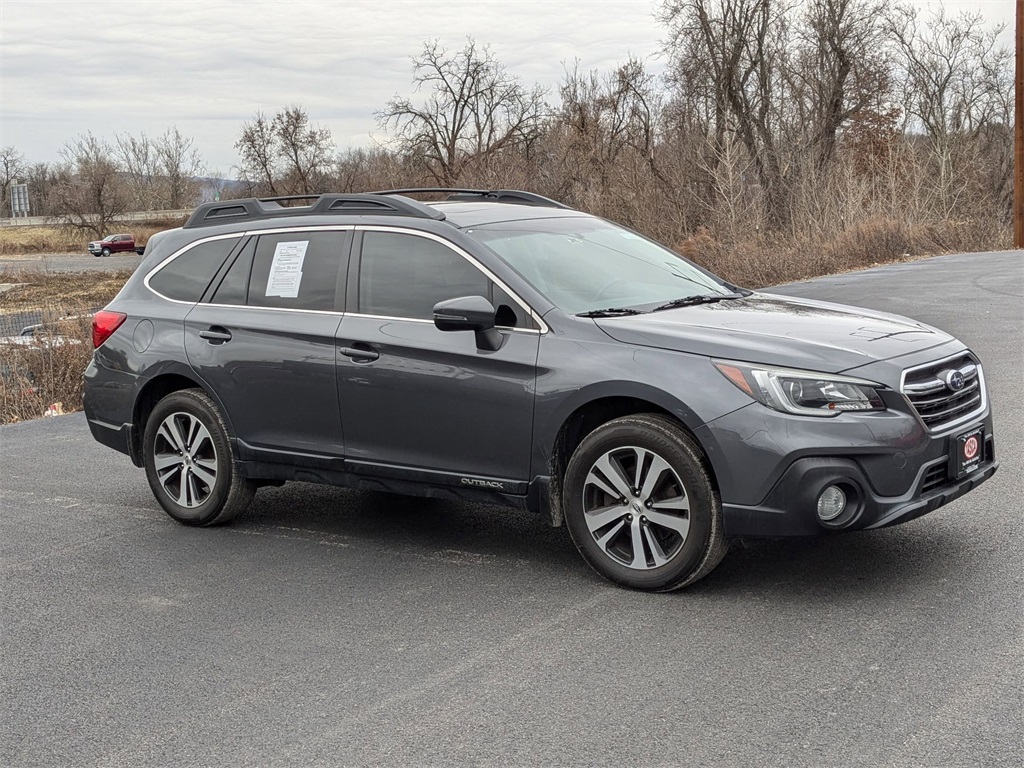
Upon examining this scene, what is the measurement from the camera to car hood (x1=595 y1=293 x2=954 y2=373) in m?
4.90

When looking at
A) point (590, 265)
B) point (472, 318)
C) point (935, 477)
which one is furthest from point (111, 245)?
point (935, 477)

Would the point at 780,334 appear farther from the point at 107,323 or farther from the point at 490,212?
the point at 107,323

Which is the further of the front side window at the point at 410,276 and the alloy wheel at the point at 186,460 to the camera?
the alloy wheel at the point at 186,460

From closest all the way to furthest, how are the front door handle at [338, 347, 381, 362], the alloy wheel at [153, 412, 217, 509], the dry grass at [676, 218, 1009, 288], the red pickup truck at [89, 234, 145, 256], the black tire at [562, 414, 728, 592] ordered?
the black tire at [562, 414, 728, 592]
the front door handle at [338, 347, 381, 362]
the alloy wheel at [153, 412, 217, 509]
the dry grass at [676, 218, 1009, 288]
the red pickup truck at [89, 234, 145, 256]

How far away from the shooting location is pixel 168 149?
117m

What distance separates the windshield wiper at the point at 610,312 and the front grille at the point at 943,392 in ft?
4.32

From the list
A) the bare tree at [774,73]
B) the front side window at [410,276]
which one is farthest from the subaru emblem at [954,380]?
the bare tree at [774,73]

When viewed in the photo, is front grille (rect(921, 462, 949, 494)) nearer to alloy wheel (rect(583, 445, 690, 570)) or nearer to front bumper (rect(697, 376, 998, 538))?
front bumper (rect(697, 376, 998, 538))

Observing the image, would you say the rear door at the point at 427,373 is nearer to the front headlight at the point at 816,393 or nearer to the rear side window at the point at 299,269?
the rear side window at the point at 299,269

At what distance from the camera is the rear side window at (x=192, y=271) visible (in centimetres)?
689

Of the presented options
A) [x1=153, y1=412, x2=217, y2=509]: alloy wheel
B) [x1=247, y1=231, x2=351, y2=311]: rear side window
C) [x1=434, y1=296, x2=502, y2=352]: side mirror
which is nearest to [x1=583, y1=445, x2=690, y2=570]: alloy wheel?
[x1=434, y1=296, x2=502, y2=352]: side mirror

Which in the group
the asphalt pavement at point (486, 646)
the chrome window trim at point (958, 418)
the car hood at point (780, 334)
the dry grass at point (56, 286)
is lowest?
the dry grass at point (56, 286)

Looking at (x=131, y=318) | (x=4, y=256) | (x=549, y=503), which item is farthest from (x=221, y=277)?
(x=4, y=256)

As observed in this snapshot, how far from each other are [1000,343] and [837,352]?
842 cm
